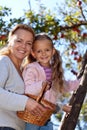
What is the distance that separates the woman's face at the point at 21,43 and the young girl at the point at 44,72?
0.73 feet

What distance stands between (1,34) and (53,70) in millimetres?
3326

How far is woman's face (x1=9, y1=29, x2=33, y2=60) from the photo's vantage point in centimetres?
365

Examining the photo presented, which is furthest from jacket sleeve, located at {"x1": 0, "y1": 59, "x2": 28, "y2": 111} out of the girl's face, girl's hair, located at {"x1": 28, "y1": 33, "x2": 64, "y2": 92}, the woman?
the girl's face

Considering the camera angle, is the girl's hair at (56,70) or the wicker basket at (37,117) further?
the girl's hair at (56,70)

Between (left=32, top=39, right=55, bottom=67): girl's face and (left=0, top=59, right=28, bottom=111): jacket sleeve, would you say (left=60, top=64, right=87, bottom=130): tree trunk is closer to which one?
(left=32, top=39, right=55, bottom=67): girl's face

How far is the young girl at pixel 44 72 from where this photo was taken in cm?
375

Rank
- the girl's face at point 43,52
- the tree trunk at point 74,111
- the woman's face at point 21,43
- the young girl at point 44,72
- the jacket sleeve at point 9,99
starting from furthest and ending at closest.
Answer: the tree trunk at point 74,111, the girl's face at point 43,52, the young girl at point 44,72, the woman's face at point 21,43, the jacket sleeve at point 9,99

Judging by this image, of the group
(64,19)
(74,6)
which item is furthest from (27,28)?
(74,6)

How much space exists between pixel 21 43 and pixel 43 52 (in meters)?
0.43

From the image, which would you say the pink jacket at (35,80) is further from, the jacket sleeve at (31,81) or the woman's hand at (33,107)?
the woman's hand at (33,107)

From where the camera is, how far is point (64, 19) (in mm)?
8188

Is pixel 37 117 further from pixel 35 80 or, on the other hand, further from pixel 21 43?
pixel 21 43

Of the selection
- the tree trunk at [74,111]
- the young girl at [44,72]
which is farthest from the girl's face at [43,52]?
the tree trunk at [74,111]

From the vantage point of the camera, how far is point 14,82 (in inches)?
138
